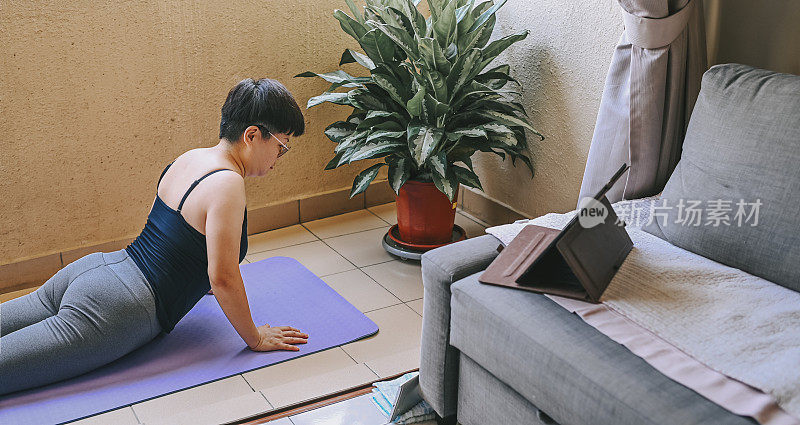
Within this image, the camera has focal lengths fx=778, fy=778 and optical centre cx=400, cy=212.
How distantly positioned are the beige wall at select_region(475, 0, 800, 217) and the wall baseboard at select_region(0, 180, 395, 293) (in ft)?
2.09

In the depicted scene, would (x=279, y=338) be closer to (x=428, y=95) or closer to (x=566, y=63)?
(x=428, y=95)

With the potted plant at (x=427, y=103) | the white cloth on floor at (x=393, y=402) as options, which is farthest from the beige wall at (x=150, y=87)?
the white cloth on floor at (x=393, y=402)

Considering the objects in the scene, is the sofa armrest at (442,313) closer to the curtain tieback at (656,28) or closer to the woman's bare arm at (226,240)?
the woman's bare arm at (226,240)

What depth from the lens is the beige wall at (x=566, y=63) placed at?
253 cm

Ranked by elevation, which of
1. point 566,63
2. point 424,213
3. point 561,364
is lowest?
point 424,213

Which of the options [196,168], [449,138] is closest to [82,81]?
[196,168]

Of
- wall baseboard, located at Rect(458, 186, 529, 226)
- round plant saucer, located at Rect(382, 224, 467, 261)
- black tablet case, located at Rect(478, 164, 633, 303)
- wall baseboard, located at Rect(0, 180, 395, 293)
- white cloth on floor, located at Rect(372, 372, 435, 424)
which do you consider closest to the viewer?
black tablet case, located at Rect(478, 164, 633, 303)

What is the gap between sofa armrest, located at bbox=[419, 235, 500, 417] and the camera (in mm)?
2162

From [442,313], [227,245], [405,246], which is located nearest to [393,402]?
[442,313]

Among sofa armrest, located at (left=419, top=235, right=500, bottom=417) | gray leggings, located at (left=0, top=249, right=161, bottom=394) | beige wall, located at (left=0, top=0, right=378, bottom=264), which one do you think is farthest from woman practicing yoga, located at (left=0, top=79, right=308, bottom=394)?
beige wall, located at (left=0, top=0, right=378, bottom=264)

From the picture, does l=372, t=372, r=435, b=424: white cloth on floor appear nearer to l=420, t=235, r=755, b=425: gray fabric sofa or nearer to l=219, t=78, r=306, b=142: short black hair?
l=420, t=235, r=755, b=425: gray fabric sofa

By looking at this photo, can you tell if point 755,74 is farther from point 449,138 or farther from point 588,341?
point 449,138

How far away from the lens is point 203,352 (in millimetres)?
2660

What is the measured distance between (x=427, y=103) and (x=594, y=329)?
4.86 feet
